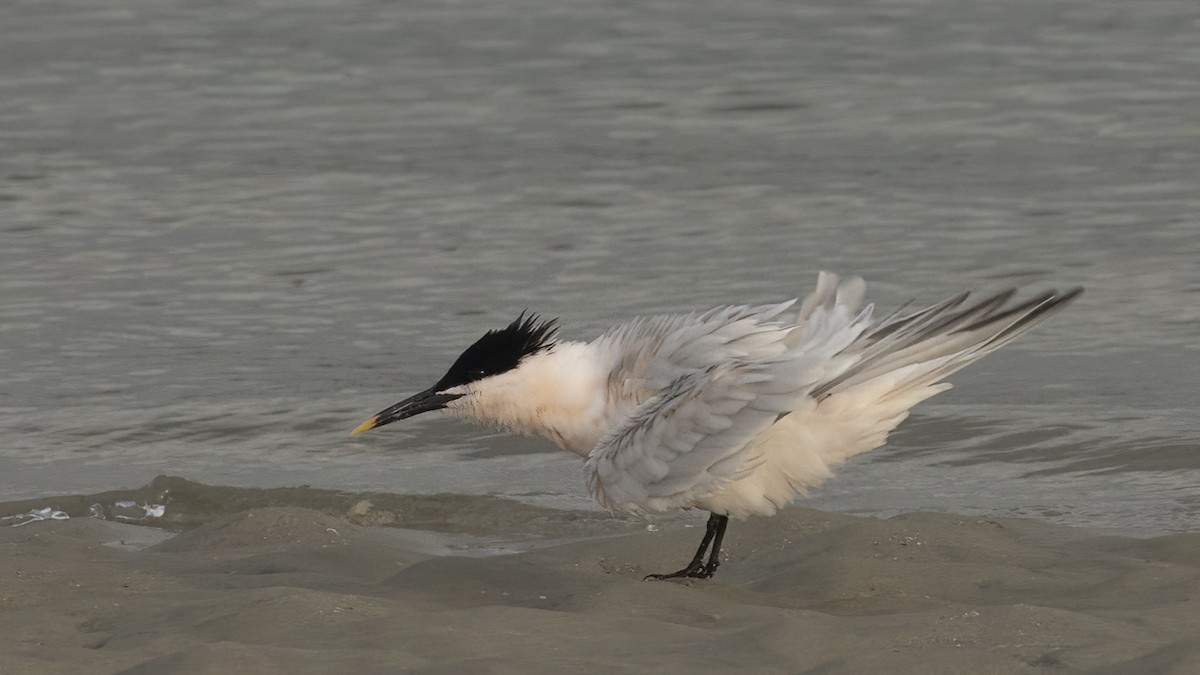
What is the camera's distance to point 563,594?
609 cm

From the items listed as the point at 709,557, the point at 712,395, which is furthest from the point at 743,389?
the point at 709,557

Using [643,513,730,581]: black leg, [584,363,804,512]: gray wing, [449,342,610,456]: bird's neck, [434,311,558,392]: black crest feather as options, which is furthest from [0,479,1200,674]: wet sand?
[434,311,558,392]: black crest feather

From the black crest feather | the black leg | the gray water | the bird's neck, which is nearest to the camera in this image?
the black leg

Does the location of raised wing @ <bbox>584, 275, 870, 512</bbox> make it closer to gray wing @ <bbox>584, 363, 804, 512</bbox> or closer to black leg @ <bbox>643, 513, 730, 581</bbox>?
gray wing @ <bbox>584, 363, 804, 512</bbox>

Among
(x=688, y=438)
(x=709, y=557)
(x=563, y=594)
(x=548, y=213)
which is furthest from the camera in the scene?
(x=548, y=213)

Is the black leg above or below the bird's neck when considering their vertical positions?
below

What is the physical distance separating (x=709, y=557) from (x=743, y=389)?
2.62 ft

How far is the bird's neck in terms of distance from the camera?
268 inches

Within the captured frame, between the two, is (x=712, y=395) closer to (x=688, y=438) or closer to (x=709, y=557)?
(x=688, y=438)

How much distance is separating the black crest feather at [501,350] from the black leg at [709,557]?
877 millimetres

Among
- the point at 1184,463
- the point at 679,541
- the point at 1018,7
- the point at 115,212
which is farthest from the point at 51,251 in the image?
the point at 1018,7

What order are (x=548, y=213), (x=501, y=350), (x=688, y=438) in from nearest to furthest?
1. (x=688, y=438)
2. (x=501, y=350)
3. (x=548, y=213)

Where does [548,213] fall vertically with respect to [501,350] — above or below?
below

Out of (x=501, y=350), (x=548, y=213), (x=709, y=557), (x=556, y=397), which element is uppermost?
(x=501, y=350)
